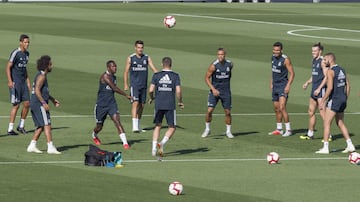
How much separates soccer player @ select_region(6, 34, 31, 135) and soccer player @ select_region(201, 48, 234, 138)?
452 centimetres

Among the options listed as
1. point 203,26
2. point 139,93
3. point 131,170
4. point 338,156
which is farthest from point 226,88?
point 203,26

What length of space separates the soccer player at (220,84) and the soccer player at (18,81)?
452 cm

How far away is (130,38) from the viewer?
49.9m

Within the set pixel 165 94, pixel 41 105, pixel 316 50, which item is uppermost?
pixel 316 50

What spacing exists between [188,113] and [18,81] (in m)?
5.91

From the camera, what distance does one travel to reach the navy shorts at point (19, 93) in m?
27.4

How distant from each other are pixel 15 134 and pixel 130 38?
2335 centimetres

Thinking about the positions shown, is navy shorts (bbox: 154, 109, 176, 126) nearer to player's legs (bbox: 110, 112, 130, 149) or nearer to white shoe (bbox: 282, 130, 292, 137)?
player's legs (bbox: 110, 112, 130, 149)

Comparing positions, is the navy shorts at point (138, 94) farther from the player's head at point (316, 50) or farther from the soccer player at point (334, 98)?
the soccer player at point (334, 98)

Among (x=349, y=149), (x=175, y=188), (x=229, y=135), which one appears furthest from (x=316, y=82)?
(x=175, y=188)

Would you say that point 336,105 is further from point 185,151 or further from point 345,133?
point 185,151

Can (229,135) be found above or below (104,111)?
below

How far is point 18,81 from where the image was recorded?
89.8 ft

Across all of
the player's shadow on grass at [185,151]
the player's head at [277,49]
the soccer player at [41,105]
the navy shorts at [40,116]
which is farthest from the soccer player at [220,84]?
the navy shorts at [40,116]
